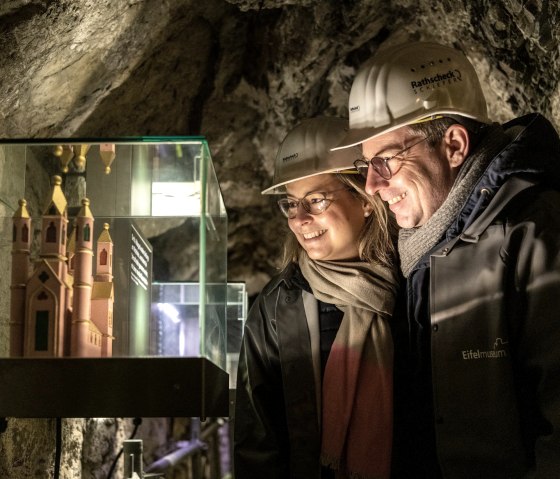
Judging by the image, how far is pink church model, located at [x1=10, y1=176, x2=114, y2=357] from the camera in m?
2.22

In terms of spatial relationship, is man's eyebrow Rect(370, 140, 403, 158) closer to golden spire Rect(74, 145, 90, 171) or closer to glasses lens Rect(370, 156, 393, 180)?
glasses lens Rect(370, 156, 393, 180)

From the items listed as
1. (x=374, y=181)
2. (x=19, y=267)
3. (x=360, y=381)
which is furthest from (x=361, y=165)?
(x=19, y=267)

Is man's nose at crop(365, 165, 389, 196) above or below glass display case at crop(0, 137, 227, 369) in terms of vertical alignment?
above

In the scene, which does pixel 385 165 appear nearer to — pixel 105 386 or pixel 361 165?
pixel 361 165

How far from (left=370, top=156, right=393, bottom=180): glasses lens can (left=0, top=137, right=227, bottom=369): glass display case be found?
77 centimetres

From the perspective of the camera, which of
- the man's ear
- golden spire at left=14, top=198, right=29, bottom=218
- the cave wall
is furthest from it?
the cave wall

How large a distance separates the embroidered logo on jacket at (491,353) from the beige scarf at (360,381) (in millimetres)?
440

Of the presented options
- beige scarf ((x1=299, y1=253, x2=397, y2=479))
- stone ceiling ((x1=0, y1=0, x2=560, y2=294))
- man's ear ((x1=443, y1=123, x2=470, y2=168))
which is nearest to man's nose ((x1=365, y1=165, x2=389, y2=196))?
man's ear ((x1=443, y1=123, x2=470, y2=168))

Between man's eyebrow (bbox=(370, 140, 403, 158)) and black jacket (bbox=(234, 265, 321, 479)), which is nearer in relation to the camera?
man's eyebrow (bbox=(370, 140, 403, 158))

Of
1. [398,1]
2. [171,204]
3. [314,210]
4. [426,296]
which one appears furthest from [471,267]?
[398,1]

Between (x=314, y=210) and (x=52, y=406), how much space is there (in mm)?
1371

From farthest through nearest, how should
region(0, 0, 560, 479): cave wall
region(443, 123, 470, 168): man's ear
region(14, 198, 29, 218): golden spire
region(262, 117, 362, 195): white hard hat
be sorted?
region(262, 117, 362, 195): white hard hat, region(0, 0, 560, 479): cave wall, region(443, 123, 470, 168): man's ear, region(14, 198, 29, 218): golden spire

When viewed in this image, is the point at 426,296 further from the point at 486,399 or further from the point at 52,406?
the point at 52,406

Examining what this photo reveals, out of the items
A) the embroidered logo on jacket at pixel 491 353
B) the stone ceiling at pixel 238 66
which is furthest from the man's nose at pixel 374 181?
the stone ceiling at pixel 238 66
